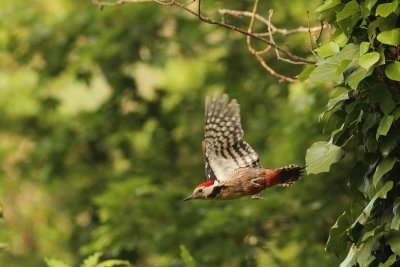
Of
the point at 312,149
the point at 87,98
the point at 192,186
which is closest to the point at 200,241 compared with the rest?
the point at 192,186

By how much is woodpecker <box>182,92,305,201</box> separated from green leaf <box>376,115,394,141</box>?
0.65 m

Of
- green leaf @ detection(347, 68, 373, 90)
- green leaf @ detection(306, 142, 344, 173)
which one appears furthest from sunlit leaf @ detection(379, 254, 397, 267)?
green leaf @ detection(347, 68, 373, 90)

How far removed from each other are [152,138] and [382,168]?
19.7ft

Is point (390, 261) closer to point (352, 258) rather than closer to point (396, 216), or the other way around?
point (396, 216)

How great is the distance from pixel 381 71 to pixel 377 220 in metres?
0.59

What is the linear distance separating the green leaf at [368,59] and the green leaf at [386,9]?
6.0 inches

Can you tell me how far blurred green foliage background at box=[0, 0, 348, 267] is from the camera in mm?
7383

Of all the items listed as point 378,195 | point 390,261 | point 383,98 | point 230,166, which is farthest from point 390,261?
point 230,166

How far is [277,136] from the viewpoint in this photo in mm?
8406

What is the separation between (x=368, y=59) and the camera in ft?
11.0

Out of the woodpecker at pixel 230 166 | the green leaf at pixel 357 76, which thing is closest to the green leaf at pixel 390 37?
the green leaf at pixel 357 76

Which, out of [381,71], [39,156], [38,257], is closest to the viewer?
[381,71]

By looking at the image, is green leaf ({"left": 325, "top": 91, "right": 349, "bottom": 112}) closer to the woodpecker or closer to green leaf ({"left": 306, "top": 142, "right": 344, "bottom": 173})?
green leaf ({"left": 306, "top": 142, "right": 344, "bottom": 173})

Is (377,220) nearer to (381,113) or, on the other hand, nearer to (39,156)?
(381,113)
